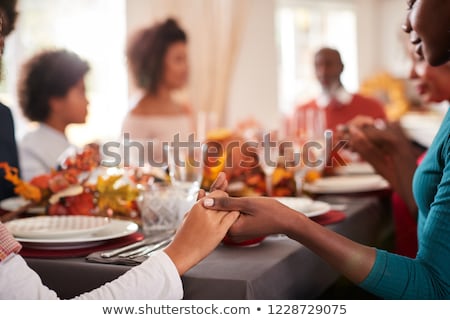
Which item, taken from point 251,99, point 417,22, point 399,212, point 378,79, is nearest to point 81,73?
point 399,212

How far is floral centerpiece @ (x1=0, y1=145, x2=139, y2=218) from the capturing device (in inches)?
43.7

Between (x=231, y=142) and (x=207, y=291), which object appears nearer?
(x=207, y=291)

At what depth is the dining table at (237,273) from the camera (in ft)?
2.53

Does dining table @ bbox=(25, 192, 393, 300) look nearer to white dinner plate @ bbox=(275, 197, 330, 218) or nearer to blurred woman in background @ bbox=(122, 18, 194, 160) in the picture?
white dinner plate @ bbox=(275, 197, 330, 218)

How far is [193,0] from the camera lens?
346 centimetres

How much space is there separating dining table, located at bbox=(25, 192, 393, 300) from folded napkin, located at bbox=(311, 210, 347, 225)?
0.34 feet

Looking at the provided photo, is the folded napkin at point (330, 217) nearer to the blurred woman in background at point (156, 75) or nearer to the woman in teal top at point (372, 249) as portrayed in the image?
the woman in teal top at point (372, 249)

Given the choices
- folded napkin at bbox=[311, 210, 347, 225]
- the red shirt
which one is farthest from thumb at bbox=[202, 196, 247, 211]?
the red shirt

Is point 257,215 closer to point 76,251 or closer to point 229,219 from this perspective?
point 229,219

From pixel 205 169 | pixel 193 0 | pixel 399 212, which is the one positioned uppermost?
pixel 193 0

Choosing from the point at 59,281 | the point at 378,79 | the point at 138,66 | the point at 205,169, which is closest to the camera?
the point at 59,281

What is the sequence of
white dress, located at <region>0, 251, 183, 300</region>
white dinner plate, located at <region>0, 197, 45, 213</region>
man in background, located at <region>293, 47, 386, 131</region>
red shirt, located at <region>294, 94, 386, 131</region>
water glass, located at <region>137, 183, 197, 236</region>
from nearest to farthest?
1. white dress, located at <region>0, 251, 183, 300</region>
2. water glass, located at <region>137, 183, 197, 236</region>
3. white dinner plate, located at <region>0, 197, 45, 213</region>
4. man in background, located at <region>293, 47, 386, 131</region>
5. red shirt, located at <region>294, 94, 386, 131</region>

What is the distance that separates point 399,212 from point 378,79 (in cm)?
432
